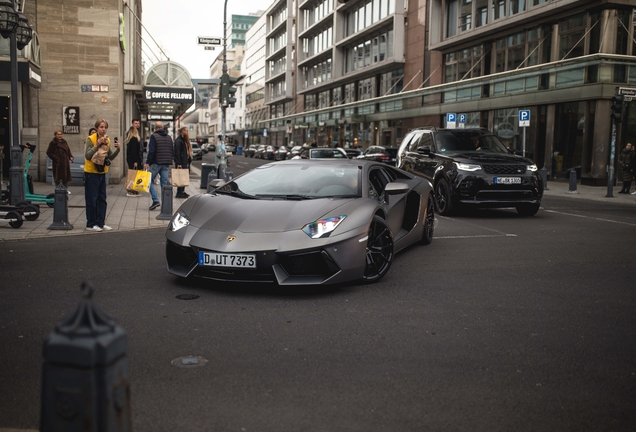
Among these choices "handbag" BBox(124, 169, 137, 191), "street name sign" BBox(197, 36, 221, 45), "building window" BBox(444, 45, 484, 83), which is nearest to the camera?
"handbag" BBox(124, 169, 137, 191)

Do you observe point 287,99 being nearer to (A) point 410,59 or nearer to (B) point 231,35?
(A) point 410,59

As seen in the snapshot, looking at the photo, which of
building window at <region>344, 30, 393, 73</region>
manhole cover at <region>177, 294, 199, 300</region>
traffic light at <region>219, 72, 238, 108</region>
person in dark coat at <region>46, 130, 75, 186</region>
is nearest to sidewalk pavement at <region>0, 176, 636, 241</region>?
person in dark coat at <region>46, 130, 75, 186</region>

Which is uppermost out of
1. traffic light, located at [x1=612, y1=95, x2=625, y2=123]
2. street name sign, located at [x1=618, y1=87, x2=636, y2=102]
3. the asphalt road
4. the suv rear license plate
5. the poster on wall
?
street name sign, located at [x1=618, y1=87, x2=636, y2=102]

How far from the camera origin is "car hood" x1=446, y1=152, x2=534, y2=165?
12.8 meters

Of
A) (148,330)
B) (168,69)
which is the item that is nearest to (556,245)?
(148,330)

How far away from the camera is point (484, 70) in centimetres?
3681

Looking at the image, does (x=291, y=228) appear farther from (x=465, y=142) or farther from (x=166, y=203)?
(x=465, y=142)

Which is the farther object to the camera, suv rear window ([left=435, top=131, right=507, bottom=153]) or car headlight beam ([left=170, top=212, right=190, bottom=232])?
suv rear window ([left=435, top=131, right=507, bottom=153])

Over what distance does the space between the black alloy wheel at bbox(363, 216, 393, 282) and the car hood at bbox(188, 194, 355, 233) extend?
1.33 ft

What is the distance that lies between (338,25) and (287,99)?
990 inches

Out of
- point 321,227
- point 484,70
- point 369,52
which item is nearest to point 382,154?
point 484,70

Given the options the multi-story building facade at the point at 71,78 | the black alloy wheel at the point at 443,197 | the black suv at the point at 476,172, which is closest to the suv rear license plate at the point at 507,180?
the black suv at the point at 476,172

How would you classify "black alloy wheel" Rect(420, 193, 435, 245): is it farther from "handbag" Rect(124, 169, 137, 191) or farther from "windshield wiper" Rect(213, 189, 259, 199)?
"handbag" Rect(124, 169, 137, 191)

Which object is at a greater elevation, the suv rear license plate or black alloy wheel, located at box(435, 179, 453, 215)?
the suv rear license plate
